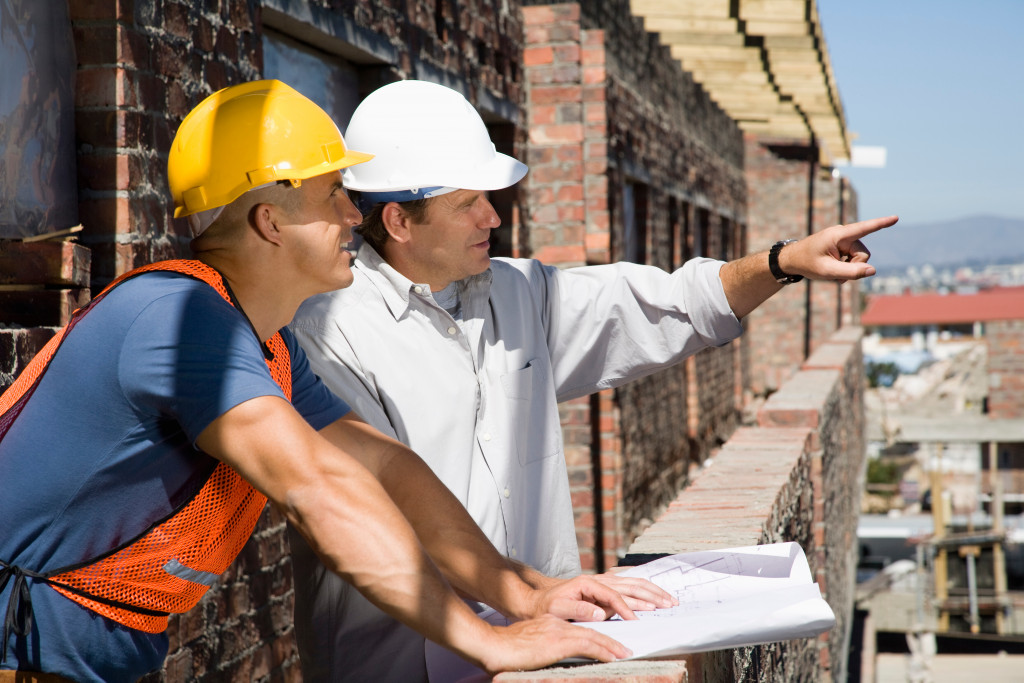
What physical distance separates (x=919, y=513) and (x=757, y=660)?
101ft

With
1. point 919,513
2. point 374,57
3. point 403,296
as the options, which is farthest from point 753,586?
point 919,513

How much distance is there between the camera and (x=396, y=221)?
2.44 m

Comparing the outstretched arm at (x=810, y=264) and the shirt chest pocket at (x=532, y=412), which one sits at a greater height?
the outstretched arm at (x=810, y=264)

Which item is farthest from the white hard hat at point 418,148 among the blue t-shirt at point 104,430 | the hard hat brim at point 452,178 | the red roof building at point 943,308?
the red roof building at point 943,308

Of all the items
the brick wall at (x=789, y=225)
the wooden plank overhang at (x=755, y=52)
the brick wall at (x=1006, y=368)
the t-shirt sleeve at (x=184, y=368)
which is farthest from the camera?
the brick wall at (x=1006, y=368)

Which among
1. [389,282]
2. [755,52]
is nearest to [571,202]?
[755,52]

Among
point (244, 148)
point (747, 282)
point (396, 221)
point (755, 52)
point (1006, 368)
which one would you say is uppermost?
point (755, 52)

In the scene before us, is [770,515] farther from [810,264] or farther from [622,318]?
[810,264]

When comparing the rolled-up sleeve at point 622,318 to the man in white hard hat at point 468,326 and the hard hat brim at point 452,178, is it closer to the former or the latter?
the man in white hard hat at point 468,326

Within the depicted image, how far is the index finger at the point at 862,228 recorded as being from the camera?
232 centimetres

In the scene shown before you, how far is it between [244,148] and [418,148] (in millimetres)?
810

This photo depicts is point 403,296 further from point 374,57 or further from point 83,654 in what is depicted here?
point 374,57

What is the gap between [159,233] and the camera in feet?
8.68

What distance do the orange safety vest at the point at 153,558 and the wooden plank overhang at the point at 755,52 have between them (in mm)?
6432
